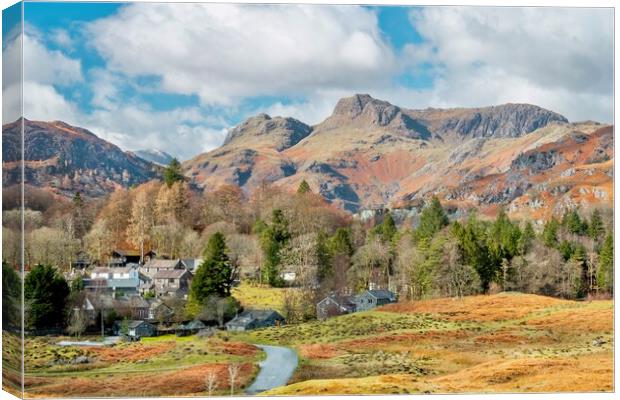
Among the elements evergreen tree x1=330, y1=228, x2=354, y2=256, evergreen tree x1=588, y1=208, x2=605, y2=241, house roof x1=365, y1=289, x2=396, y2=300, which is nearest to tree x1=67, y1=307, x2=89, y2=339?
house roof x1=365, y1=289, x2=396, y2=300

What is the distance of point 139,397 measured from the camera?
16.3m

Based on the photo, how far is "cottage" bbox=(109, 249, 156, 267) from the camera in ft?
78.2


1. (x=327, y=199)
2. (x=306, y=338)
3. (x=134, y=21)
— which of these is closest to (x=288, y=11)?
(x=134, y=21)

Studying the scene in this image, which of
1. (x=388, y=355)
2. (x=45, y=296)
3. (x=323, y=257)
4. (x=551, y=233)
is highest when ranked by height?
(x=551, y=233)

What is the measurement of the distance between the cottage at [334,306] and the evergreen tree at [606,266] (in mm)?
6417

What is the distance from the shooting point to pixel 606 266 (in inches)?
868

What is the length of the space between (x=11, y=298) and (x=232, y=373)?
4.63 m

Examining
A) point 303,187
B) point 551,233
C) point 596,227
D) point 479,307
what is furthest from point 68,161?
point 551,233

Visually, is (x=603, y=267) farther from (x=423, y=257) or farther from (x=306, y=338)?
(x=306, y=338)

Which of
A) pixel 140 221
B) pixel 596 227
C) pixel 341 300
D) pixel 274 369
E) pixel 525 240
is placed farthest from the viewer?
pixel 525 240

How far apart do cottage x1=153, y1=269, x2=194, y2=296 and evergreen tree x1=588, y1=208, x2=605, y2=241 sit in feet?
40.2

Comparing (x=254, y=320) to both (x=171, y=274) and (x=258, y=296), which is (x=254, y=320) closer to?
(x=258, y=296)

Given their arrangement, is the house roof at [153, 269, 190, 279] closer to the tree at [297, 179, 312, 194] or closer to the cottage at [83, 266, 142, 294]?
the cottage at [83, 266, 142, 294]

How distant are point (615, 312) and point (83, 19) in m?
13.1
